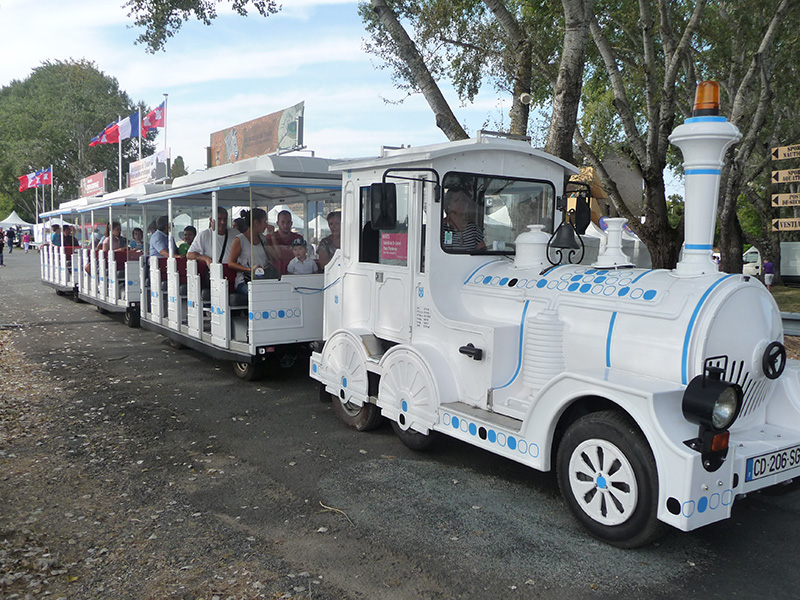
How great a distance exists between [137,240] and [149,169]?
9.26 m

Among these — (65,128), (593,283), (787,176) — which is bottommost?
(593,283)

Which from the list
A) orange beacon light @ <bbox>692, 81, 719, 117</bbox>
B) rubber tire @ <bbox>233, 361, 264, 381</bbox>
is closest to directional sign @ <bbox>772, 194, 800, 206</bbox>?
orange beacon light @ <bbox>692, 81, 719, 117</bbox>

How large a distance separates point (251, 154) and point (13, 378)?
30.5 feet

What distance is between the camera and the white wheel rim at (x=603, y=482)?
11.3 ft

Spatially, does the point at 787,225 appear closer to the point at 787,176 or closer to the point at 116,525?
the point at 787,176

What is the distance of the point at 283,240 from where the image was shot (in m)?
8.31

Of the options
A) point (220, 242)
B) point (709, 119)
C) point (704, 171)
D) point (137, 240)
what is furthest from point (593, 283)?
point (137, 240)

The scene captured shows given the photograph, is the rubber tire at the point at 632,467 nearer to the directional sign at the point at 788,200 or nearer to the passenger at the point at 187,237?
the directional sign at the point at 788,200

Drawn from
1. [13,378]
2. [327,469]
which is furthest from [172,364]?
[327,469]

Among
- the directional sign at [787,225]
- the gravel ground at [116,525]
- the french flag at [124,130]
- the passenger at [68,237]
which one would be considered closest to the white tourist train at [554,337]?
the gravel ground at [116,525]

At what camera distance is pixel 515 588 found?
321 cm

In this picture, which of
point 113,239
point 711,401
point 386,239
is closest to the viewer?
point 711,401

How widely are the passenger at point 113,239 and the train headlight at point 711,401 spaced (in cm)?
1171

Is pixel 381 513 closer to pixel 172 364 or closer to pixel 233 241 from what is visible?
pixel 233 241
